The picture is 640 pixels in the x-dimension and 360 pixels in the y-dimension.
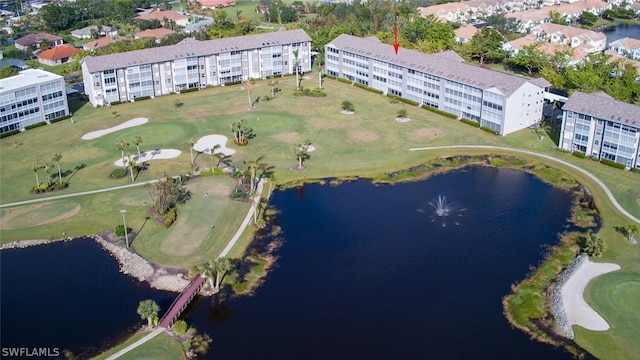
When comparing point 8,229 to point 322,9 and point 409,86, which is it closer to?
point 409,86

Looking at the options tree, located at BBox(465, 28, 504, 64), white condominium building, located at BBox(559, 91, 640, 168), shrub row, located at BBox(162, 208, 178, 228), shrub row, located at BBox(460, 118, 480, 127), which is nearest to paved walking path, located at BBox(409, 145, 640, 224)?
white condominium building, located at BBox(559, 91, 640, 168)

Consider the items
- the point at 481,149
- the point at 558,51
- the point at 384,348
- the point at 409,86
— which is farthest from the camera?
the point at 558,51

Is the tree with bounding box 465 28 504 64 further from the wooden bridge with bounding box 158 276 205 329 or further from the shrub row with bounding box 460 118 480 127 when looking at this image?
the wooden bridge with bounding box 158 276 205 329

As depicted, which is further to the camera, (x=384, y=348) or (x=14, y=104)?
(x=14, y=104)

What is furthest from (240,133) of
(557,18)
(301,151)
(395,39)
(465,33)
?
(557,18)

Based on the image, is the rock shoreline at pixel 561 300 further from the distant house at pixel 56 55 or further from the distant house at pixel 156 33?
the distant house at pixel 156 33

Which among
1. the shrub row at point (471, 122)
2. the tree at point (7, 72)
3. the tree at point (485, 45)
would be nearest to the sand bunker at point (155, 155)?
the tree at point (7, 72)

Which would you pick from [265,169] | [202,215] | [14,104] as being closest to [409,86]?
[265,169]
